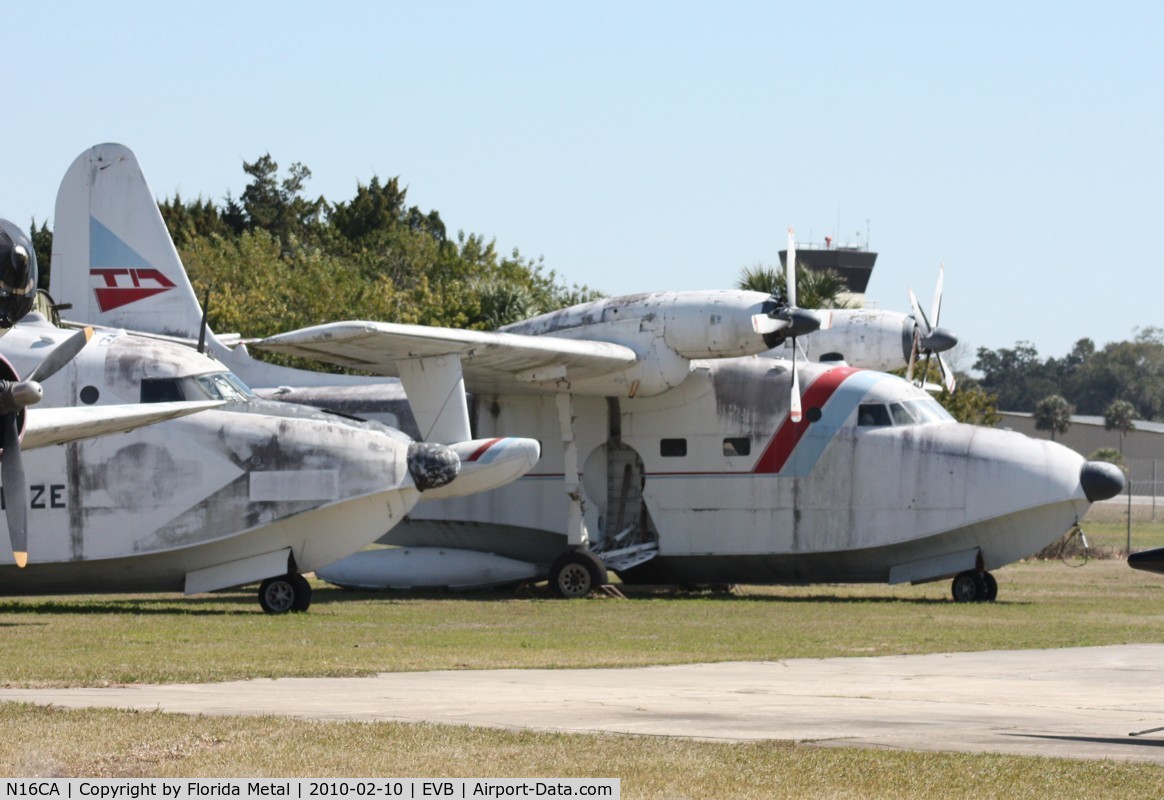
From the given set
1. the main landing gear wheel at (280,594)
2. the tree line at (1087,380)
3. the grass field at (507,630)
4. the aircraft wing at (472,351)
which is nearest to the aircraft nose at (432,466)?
the aircraft wing at (472,351)

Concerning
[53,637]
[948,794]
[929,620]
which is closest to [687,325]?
[929,620]

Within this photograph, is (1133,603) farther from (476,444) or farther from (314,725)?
(314,725)

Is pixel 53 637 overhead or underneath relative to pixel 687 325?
underneath

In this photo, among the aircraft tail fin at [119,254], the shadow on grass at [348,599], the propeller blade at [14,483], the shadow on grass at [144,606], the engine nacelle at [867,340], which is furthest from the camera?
the engine nacelle at [867,340]

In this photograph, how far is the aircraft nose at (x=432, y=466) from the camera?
19.7m

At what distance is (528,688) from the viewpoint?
1218 cm

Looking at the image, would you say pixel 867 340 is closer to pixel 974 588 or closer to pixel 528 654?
pixel 974 588

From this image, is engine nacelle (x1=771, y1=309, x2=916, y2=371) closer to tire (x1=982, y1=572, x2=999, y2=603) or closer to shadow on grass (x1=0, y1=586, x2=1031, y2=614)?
shadow on grass (x1=0, y1=586, x2=1031, y2=614)

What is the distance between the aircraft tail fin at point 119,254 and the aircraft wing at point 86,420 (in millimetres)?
9389

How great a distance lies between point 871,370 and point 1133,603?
192 inches

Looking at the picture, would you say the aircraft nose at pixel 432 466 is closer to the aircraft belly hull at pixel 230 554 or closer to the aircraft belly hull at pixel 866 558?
the aircraft belly hull at pixel 230 554

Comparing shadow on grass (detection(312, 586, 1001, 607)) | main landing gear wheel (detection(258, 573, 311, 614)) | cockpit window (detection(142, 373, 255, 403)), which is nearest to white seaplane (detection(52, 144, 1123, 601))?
shadow on grass (detection(312, 586, 1001, 607))

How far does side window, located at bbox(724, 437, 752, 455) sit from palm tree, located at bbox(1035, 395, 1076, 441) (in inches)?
2862

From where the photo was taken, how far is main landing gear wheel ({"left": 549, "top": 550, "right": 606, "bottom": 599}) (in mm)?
23688
